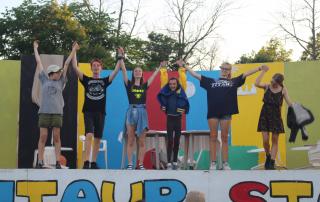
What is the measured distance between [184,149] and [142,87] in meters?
1.65

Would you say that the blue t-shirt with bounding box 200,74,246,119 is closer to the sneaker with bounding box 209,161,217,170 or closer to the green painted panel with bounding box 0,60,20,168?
the sneaker with bounding box 209,161,217,170

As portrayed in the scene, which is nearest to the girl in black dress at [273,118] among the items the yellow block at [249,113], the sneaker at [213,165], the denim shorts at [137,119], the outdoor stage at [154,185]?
the outdoor stage at [154,185]

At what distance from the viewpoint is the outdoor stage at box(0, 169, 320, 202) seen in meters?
6.79

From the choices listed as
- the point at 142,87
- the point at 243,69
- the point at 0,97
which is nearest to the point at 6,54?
the point at 0,97

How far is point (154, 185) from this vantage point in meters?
6.95

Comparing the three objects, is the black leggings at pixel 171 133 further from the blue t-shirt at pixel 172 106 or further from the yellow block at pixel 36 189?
the yellow block at pixel 36 189

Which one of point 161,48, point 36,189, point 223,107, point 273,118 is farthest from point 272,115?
point 161,48

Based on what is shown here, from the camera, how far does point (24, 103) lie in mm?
10508

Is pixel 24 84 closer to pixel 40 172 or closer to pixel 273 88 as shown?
pixel 40 172

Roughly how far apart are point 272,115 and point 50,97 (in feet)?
10.5

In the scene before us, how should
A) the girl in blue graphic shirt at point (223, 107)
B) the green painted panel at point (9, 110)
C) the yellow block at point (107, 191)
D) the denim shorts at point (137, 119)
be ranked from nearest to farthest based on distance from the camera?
the yellow block at point (107, 191) → the girl in blue graphic shirt at point (223, 107) → the denim shorts at point (137, 119) → the green painted panel at point (9, 110)

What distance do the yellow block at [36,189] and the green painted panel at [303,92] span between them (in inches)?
214

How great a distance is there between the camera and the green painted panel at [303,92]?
10531 millimetres

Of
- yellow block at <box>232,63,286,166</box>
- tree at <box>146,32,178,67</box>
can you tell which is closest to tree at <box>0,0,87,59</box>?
tree at <box>146,32,178,67</box>
